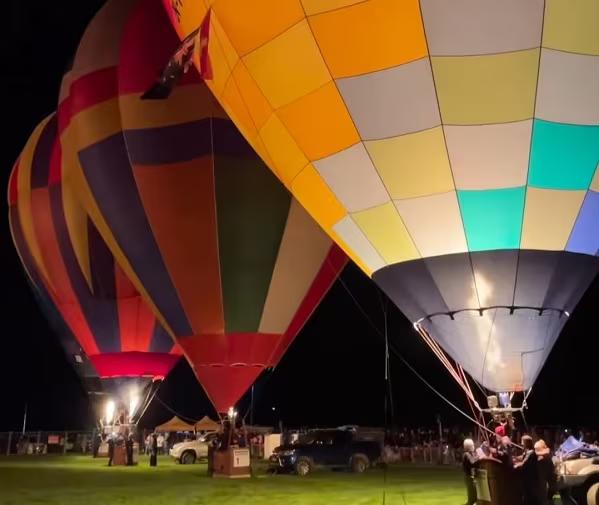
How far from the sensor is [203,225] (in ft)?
40.0

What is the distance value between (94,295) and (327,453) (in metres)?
6.88

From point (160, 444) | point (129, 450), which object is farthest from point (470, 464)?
point (160, 444)

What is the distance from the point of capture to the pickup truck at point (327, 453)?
13367mm

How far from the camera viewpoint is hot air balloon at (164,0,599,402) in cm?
573

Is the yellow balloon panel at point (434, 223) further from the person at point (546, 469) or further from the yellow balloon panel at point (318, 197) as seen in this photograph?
the person at point (546, 469)

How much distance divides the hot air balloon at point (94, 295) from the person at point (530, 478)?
12.0 meters

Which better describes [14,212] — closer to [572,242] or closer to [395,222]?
[395,222]

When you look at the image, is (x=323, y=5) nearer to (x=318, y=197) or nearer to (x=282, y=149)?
(x=282, y=149)

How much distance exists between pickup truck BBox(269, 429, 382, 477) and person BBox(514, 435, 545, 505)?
730cm

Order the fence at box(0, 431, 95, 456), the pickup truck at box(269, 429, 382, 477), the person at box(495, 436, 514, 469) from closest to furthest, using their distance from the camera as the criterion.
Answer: the person at box(495, 436, 514, 469), the pickup truck at box(269, 429, 382, 477), the fence at box(0, 431, 95, 456)

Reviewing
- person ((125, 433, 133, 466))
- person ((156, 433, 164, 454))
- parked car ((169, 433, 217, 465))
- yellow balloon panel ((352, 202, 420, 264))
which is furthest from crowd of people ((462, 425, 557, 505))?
person ((156, 433, 164, 454))

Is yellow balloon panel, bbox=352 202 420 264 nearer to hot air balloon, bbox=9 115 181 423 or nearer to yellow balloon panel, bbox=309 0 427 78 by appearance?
yellow balloon panel, bbox=309 0 427 78

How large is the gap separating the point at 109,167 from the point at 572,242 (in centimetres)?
893

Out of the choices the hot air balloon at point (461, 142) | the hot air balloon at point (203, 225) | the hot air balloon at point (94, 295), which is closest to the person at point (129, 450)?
the hot air balloon at point (94, 295)
